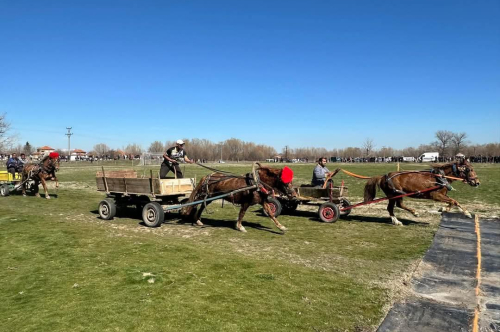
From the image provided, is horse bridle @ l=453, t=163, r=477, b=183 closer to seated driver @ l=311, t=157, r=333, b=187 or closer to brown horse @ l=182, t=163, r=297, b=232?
seated driver @ l=311, t=157, r=333, b=187

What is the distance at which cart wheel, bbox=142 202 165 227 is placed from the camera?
10.7 meters

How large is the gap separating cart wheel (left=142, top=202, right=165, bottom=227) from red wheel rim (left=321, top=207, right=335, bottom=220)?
5415mm

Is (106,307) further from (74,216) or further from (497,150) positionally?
(497,150)

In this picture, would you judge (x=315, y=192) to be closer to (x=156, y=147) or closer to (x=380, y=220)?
(x=380, y=220)

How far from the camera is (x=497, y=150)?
11506 cm

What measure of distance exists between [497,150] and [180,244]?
13487 centimetres

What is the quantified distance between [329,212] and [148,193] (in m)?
6.06

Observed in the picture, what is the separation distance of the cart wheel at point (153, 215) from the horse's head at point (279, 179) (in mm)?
3287

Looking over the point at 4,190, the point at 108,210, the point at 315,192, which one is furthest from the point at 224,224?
the point at 4,190

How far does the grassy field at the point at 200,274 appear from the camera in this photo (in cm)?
468

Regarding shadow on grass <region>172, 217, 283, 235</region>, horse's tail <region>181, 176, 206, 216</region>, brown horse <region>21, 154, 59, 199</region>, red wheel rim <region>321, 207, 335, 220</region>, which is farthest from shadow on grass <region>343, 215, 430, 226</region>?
brown horse <region>21, 154, 59, 199</region>

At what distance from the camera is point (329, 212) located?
12133 mm

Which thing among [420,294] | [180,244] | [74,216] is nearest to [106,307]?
[180,244]

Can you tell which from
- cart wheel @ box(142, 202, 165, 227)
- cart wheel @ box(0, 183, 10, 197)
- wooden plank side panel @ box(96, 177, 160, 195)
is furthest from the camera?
cart wheel @ box(0, 183, 10, 197)
